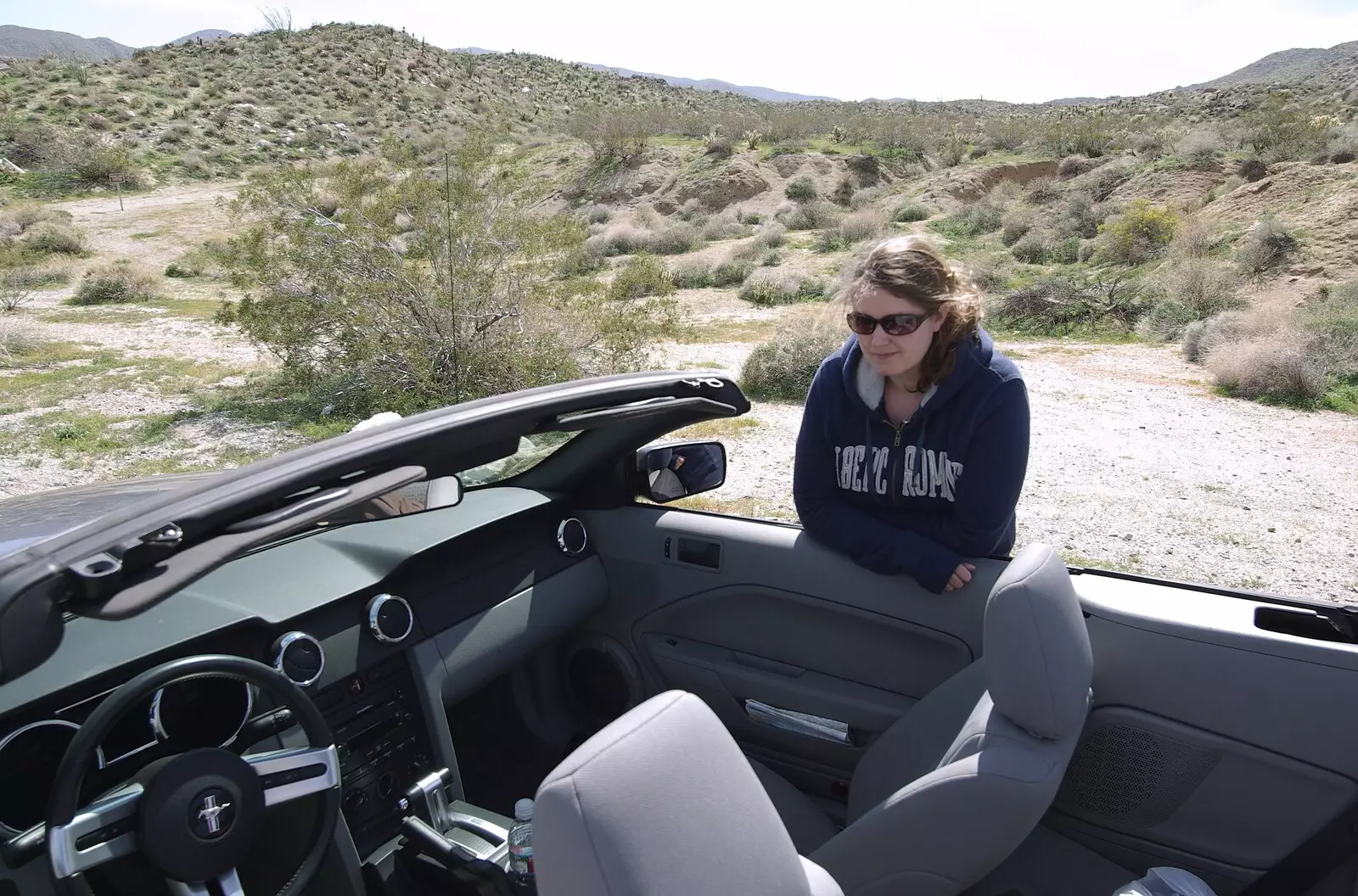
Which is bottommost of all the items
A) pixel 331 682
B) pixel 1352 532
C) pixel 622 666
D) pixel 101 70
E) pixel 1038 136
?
pixel 1352 532

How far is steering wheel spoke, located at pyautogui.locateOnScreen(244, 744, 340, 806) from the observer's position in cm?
178

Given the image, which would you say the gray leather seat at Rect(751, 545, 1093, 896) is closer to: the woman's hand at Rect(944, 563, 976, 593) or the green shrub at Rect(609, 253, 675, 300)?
the woman's hand at Rect(944, 563, 976, 593)

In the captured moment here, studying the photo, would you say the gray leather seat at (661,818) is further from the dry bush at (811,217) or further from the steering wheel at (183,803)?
the dry bush at (811,217)

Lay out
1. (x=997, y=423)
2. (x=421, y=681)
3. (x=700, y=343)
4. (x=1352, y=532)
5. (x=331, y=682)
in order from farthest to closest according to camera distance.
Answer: (x=700, y=343) → (x=1352, y=532) → (x=997, y=423) → (x=421, y=681) → (x=331, y=682)

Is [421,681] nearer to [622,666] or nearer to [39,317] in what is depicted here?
[622,666]

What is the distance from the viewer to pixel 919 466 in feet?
8.75

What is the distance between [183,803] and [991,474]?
7.07 feet

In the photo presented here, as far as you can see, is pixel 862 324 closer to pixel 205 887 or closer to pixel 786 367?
pixel 205 887

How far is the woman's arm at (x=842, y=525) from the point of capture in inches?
97.6

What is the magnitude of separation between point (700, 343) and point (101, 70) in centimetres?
4935

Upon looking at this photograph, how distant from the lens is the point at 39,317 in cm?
1505

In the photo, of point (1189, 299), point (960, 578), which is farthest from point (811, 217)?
point (960, 578)

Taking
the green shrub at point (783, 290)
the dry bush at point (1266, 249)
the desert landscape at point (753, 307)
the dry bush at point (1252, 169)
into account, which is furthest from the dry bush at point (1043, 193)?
the green shrub at point (783, 290)

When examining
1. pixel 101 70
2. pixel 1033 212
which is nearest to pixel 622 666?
pixel 1033 212
